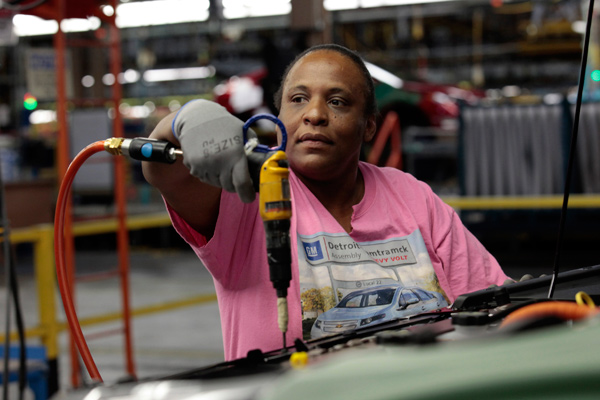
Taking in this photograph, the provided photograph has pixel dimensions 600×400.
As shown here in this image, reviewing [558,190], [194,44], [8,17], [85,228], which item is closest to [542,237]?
[558,190]

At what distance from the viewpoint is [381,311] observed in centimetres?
148

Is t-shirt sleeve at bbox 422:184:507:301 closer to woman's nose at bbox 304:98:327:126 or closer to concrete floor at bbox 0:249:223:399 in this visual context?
woman's nose at bbox 304:98:327:126

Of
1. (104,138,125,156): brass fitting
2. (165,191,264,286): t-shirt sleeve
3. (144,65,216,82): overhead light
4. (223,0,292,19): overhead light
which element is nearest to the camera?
(104,138,125,156): brass fitting

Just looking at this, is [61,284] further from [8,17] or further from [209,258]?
[8,17]

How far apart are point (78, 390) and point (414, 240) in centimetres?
103

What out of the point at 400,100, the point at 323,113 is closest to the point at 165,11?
the point at 400,100

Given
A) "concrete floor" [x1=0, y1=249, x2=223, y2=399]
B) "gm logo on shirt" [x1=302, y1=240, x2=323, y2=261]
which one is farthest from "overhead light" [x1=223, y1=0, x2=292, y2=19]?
"gm logo on shirt" [x1=302, y1=240, x2=323, y2=261]

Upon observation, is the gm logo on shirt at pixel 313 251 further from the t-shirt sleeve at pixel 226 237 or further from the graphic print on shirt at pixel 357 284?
the t-shirt sleeve at pixel 226 237

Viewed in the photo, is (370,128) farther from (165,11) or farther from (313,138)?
(165,11)

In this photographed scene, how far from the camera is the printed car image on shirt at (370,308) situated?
57.1 inches

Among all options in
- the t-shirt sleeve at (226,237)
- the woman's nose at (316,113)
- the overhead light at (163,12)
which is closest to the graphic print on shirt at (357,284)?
the t-shirt sleeve at (226,237)

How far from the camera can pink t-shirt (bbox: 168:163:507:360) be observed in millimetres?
1425

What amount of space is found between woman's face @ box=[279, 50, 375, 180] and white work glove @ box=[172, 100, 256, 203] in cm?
47

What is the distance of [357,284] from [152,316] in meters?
5.44
